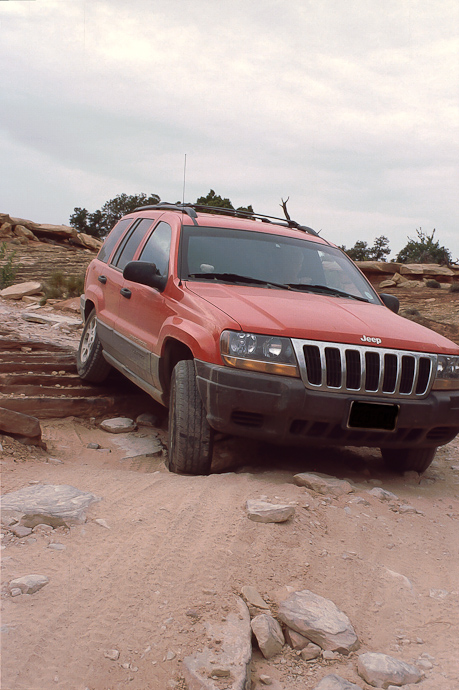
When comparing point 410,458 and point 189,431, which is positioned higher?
point 189,431

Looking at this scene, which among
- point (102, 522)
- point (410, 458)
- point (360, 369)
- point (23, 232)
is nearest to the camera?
point (102, 522)

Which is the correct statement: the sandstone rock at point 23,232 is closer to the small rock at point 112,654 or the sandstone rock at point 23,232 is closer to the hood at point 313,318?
the hood at point 313,318

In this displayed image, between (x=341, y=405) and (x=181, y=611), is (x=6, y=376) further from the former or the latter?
(x=181, y=611)

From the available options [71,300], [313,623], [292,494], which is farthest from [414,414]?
[71,300]

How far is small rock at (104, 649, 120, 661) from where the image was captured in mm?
1971

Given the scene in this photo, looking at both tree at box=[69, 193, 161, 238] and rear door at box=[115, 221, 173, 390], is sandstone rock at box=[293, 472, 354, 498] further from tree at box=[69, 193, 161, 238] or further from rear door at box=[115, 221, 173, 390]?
tree at box=[69, 193, 161, 238]

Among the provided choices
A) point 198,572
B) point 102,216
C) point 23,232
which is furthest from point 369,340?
point 102,216

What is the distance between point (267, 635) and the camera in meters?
2.17

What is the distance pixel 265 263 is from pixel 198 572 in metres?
2.71

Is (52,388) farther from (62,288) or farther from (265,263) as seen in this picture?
(62,288)

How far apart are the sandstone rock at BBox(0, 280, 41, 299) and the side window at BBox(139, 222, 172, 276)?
28.0ft

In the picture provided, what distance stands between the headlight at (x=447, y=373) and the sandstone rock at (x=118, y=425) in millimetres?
2795

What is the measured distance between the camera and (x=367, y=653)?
2145 mm

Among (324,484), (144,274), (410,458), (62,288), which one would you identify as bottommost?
(62,288)
